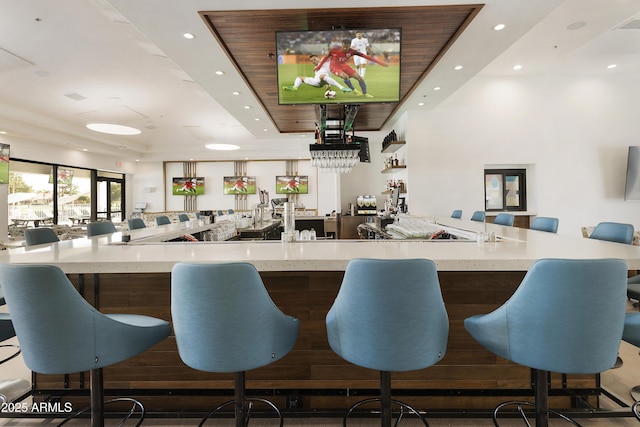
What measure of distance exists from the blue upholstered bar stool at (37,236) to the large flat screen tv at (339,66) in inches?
101

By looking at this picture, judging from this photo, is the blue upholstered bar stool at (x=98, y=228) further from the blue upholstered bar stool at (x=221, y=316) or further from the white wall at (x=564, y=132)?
the white wall at (x=564, y=132)

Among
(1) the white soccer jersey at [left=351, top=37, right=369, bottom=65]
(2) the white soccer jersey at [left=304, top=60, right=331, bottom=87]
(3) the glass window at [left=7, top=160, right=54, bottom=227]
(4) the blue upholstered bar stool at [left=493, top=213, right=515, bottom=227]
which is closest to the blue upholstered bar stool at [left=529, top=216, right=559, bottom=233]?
(4) the blue upholstered bar stool at [left=493, top=213, right=515, bottom=227]

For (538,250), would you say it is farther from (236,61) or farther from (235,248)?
(236,61)

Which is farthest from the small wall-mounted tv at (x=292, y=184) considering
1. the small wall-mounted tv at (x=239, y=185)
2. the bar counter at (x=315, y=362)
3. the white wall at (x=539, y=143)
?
the bar counter at (x=315, y=362)

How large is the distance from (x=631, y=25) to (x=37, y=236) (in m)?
7.92

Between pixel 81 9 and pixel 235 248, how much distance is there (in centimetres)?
369

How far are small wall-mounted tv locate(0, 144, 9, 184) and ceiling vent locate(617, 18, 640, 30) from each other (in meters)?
12.3

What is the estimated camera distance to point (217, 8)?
295cm

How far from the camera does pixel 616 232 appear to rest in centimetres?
292

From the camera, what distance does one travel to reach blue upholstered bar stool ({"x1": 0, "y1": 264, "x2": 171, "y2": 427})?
1.40 metres

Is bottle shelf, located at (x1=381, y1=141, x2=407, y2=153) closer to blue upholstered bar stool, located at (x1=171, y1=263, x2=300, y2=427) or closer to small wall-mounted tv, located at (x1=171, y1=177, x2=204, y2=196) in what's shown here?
blue upholstered bar stool, located at (x1=171, y1=263, x2=300, y2=427)

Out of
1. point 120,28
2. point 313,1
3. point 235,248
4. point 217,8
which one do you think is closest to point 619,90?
point 313,1

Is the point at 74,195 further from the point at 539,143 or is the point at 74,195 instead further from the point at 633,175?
the point at 633,175

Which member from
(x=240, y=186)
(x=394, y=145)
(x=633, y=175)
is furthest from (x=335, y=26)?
(x=240, y=186)
